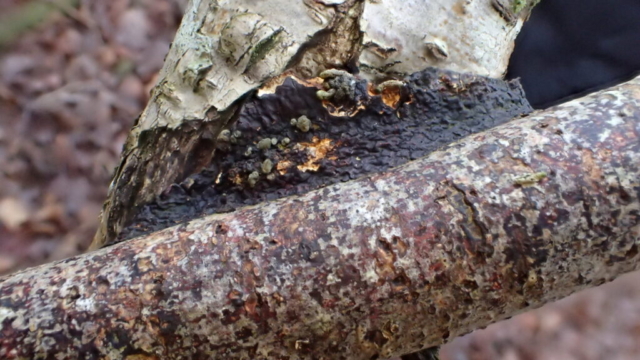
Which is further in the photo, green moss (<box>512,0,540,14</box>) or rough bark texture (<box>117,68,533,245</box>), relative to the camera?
green moss (<box>512,0,540,14</box>)

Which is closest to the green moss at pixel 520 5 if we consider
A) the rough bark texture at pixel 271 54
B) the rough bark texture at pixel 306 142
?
the rough bark texture at pixel 271 54

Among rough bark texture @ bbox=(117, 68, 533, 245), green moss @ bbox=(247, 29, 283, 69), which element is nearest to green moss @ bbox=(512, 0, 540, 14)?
rough bark texture @ bbox=(117, 68, 533, 245)

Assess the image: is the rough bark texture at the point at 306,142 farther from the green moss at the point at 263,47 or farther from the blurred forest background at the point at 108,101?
the blurred forest background at the point at 108,101

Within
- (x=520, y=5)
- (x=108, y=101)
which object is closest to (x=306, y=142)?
(x=520, y=5)

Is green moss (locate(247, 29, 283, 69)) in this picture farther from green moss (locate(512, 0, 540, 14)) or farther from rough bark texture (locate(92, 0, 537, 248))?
green moss (locate(512, 0, 540, 14))

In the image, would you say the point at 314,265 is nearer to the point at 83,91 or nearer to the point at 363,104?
the point at 363,104

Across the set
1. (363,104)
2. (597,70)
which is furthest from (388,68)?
(597,70)
